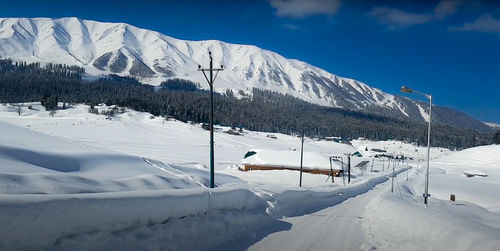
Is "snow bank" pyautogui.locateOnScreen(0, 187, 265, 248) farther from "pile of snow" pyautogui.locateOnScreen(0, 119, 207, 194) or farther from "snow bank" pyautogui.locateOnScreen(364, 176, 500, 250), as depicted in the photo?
"pile of snow" pyautogui.locateOnScreen(0, 119, 207, 194)

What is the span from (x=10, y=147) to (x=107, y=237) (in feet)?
42.1

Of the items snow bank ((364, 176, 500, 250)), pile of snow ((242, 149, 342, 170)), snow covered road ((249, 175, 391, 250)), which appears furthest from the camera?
pile of snow ((242, 149, 342, 170))

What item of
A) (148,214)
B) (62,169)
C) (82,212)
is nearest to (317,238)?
(148,214)

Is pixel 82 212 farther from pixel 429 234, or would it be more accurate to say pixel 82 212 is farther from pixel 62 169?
pixel 62 169

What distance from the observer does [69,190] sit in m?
12.7

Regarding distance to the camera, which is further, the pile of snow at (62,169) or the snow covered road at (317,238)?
the pile of snow at (62,169)

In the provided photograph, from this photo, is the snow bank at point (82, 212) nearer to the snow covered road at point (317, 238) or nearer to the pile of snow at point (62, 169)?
the snow covered road at point (317, 238)

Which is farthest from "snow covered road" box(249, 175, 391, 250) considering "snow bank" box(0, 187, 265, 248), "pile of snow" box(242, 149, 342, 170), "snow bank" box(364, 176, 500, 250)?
"pile of snow" box(242, 149, 342, 170)

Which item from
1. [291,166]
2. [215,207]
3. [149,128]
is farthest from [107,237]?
[149,128]

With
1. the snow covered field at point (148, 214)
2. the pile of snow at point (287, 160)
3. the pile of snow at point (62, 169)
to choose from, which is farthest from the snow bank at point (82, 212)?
the pile of snow at point (287, 160)

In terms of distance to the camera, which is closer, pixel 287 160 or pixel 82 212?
pixel 82 212

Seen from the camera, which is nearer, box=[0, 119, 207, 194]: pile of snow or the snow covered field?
the snow covered field

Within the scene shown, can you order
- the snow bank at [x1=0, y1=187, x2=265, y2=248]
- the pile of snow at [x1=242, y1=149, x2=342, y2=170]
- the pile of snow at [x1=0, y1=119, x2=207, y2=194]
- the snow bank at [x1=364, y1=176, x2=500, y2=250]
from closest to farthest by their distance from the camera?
1. the snow bank at [x1=0, y1=187, x2=265, y2=248]
2. the snow bank at [x1=364, y1=176, x2=500, y2=250]
3. the pile of snow at [x1=0, y1=119, x2=207, y2=194]
4. the pile of snow at [x1=242, y1=149, x2=342, y2=170]

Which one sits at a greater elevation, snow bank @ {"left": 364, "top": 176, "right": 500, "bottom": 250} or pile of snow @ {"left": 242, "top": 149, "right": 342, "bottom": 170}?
snow bank @ {"left": 364, "top": 176, "right": 500, "bottom": 250}
